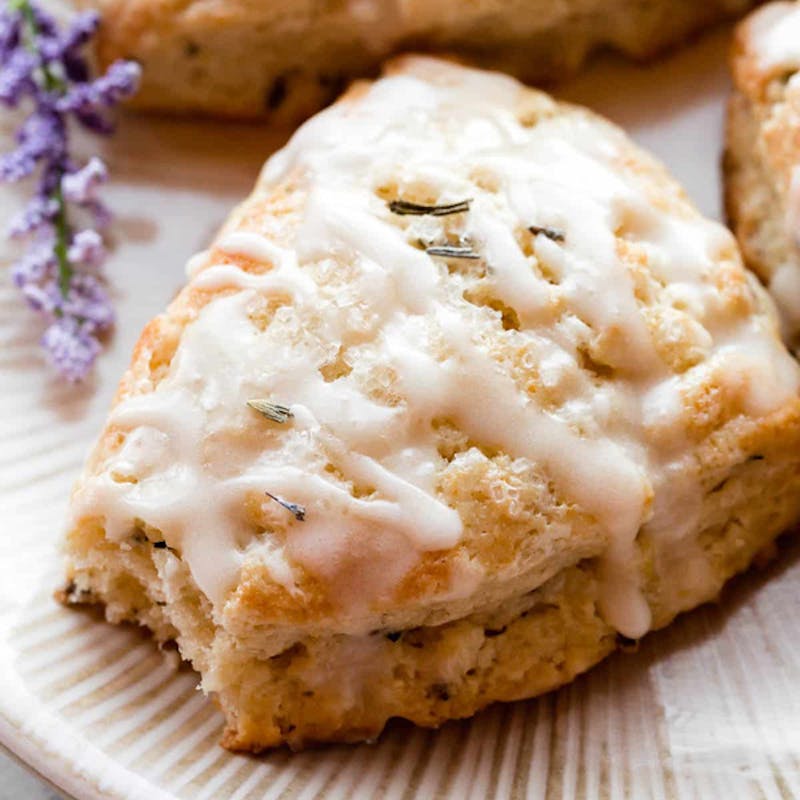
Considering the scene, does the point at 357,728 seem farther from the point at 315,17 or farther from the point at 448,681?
the point at 315,17

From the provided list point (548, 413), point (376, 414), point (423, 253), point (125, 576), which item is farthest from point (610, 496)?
point (125, 576)

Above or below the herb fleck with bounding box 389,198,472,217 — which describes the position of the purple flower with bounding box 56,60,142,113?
below

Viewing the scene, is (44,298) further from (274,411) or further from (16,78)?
(274,411)

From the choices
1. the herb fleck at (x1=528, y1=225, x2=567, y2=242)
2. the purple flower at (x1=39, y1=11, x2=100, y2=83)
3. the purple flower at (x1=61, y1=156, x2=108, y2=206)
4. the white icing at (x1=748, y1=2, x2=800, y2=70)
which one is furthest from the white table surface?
the white icing at (x1=748, y1=2, x2=800, y2=70)

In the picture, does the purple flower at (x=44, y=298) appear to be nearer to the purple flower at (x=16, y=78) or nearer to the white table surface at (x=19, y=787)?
the purple flower at (x=16, y=78)

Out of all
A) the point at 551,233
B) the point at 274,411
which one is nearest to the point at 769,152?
the point at 551,233

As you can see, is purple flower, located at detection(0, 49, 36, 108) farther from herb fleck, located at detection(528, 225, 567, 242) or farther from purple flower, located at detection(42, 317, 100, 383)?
herb fleck, located at detection(528, 225, 567, 242)
